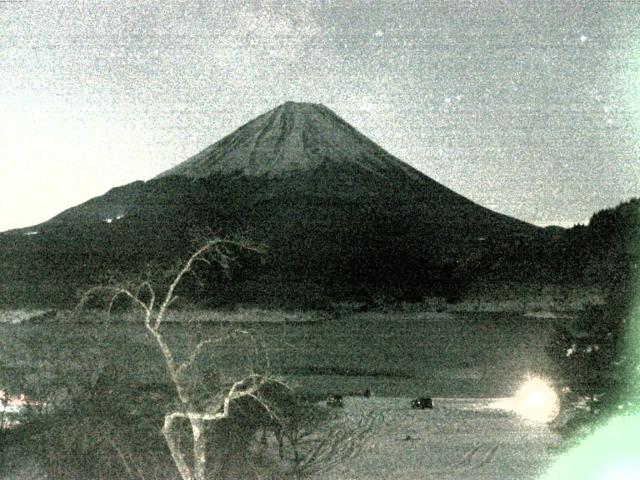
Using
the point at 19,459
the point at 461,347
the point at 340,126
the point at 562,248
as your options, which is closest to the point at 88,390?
the point at 19,459

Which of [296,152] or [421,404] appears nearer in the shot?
[421,404]

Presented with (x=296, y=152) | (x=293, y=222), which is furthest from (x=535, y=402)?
(x=296, y=152)

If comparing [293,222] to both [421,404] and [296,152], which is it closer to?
[296,152]

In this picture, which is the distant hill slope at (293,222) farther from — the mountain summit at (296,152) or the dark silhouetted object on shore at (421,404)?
the dark silhouetted object on shore at (421,404)

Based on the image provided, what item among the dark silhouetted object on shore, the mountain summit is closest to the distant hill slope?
the mountain summit

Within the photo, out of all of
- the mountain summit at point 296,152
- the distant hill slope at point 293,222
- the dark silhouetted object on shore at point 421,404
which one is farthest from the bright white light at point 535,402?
the mountain summit at point 296,152

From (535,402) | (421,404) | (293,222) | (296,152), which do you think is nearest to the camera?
(535,402)

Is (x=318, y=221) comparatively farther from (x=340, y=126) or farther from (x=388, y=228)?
(x=340, y=126)
